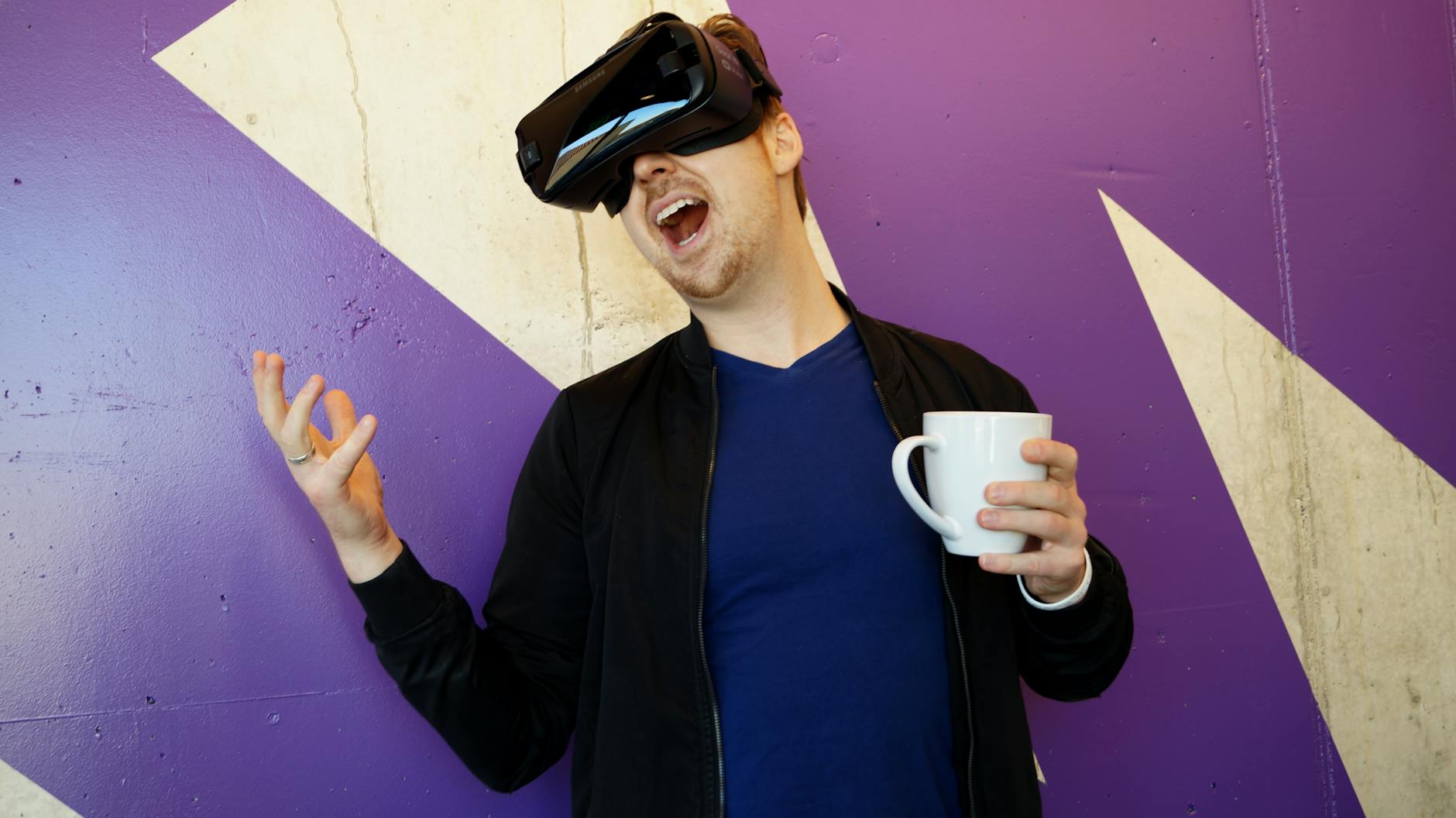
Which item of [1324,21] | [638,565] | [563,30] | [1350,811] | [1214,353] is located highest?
[1324,21]

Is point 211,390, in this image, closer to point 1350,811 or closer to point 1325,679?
point 1325,679

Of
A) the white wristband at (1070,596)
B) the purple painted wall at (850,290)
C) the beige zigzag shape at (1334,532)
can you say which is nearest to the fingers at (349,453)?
the purple painted wall at (850,290)

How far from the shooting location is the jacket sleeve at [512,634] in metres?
1.07

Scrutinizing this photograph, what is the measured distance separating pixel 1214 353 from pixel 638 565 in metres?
1.23

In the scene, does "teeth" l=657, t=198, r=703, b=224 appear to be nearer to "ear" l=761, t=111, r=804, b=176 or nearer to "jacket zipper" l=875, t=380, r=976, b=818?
"ear" l=761, t=111, r=804, b=176

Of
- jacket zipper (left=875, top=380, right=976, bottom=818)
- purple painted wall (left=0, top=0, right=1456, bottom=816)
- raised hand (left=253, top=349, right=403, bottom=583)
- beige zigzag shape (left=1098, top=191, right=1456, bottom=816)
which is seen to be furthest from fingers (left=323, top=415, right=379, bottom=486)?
beige zigzag shape (left=1098, top=191, right=1456, bottom=816)

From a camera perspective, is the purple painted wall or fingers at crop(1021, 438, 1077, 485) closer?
fingers at crop(1021, 438, 1077, 485)

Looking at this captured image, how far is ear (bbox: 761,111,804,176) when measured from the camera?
130 cm

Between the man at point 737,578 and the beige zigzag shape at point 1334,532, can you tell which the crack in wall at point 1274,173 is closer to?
the beige zigzag shape at point 1334,532

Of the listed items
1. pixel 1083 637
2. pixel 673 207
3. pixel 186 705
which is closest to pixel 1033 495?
pixel 1083 637

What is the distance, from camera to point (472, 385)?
1.42 metres

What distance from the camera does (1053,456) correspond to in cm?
92

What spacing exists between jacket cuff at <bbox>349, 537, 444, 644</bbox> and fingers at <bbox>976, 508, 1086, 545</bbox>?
0.65 metres

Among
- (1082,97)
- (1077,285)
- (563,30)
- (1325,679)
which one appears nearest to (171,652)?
(563,30)
